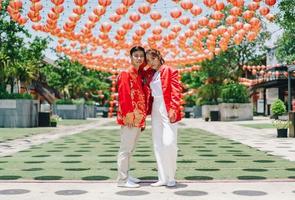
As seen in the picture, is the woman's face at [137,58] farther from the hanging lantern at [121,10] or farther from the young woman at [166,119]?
the hanging lantern at [121,10]

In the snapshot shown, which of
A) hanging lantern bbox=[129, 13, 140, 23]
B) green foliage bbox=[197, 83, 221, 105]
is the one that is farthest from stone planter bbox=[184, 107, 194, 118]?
hanging lantern bbox=[129, 13, 140, 23]

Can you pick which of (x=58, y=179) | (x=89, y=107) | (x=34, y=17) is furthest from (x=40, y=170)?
(x=89, y=107)

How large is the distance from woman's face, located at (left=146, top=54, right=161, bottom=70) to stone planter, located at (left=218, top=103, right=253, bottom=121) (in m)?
34.7

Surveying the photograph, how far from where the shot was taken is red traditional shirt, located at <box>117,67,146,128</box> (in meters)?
6.63

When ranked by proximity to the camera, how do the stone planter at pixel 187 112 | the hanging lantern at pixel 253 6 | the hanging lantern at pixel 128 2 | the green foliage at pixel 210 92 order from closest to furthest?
the hanging lantern at pixel 128 2 < the hanging lantern at pixel 253 6 < the green foliage at pixel 210 92 < the stone planter at pixel 187 112

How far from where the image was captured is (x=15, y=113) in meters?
28.5

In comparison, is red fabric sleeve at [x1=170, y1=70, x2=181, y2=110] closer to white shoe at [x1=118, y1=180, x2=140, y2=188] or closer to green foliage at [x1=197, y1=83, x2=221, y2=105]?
white shoe at [x1=118, y1=180, x2=140, y2=188]

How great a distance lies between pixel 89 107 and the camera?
6069 cm

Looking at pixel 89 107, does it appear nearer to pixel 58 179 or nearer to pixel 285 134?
pixel 285 134

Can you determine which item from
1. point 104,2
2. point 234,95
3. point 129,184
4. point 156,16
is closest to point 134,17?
point 156,16

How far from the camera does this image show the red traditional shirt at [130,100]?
261 inches

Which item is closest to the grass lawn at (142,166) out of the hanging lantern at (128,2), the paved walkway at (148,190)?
the paved walkway at (148,190)

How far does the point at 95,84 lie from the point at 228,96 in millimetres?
27410

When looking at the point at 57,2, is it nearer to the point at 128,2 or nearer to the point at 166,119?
the point at 128,2
